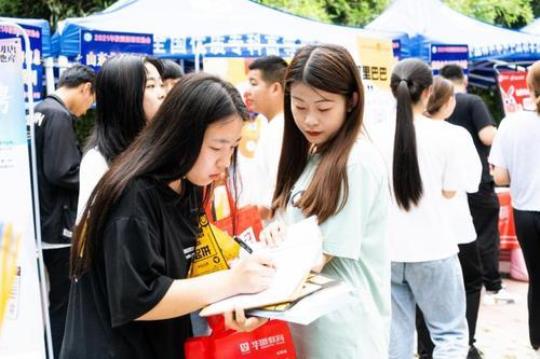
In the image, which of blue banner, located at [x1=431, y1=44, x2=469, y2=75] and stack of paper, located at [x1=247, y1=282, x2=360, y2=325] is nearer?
stack of paper, located at [x1=247, y1=282, x2=360, y2=325]

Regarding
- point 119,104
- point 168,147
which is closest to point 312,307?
point 168,147

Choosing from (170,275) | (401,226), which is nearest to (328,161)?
(170,275)

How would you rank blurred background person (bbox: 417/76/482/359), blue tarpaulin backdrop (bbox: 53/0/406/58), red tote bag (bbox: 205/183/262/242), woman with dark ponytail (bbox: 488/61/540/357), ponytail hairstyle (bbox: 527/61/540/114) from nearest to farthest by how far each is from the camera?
red tote bag (bbox: 205/183/262/242)
blurred background person (bbox: 417/76/482/359)
ponytail hairstyle (bbox: 527/61/540/114)
woman with dark ponytail (bbox: 488/61/540/357)
blue tarpaulin backdrop (bbox: 53/0/406/58)

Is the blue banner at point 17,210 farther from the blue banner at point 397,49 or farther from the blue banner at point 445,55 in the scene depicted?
the blue banner at point 445,55

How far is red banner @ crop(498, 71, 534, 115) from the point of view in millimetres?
7875

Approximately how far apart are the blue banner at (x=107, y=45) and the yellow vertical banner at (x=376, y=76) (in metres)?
1.76

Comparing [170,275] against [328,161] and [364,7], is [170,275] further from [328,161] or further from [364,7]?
[364,7]

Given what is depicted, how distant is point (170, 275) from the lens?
5.13 feet

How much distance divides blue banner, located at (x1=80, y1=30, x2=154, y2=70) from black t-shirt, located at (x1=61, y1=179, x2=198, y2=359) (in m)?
4.14

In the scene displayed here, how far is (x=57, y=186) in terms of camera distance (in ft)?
12.7

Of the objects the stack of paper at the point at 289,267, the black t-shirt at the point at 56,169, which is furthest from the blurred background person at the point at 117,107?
the black t-shirt at the point at 56,169

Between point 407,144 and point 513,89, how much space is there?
526 centimetres

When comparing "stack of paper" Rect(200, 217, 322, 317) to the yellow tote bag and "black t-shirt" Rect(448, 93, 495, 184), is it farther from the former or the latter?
"black t-shirt" Rect(448, 93, 495, 184)

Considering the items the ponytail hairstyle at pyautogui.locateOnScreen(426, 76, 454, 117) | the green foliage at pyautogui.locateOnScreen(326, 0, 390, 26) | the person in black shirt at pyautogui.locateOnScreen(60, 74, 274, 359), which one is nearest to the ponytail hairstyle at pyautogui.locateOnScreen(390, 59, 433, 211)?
the ponytail hairstyle at pyautogui.locateOnScreen(426, 76, 454, 117)
